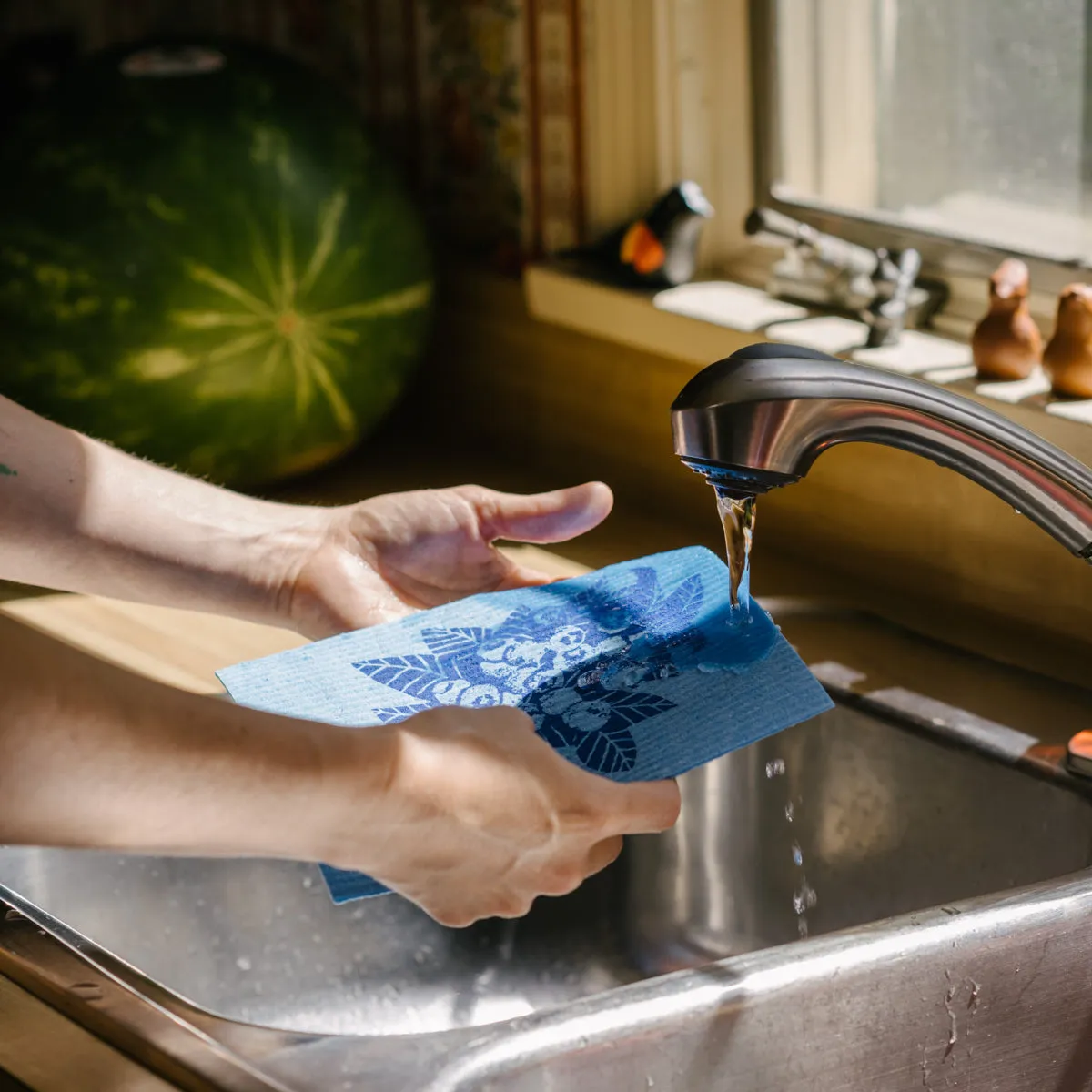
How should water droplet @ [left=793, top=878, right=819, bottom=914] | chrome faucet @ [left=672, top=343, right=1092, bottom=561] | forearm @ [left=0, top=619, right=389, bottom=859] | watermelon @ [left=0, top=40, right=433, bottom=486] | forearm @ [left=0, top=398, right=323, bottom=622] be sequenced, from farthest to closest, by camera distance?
watermelon @ [left=0, top=40, right=433, bottom=486]
water droplet @ [left=793, top=878, right=819, bottom=914]
forearm @ [left=0, top=398, right=323, bottom=622]
chrome faucet @ [left=672, top=343, right=1092, bottom=561]
forearm @ [left=0, top=619, right=389, bottom=859]

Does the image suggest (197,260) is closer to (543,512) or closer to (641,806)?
(543,512)

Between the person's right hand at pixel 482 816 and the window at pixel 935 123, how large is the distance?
0.68m

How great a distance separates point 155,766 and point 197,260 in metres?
0.85

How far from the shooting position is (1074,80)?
1.21 meters

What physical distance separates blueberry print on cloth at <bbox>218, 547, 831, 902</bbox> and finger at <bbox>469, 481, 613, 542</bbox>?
0.04 meters

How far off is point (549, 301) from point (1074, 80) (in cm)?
50

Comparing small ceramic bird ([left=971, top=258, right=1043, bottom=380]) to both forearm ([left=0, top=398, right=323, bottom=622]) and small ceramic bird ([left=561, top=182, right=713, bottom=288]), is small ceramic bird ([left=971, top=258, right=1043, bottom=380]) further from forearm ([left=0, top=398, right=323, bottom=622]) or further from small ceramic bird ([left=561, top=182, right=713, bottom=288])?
forearm ([left=0, top=398, right=323, bottom=622])

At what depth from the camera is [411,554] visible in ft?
3.21

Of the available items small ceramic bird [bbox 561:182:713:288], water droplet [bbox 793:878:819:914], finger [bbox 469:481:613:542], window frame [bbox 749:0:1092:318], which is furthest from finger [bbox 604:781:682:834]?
small ceramic bird [bbox 561:182:713:288]

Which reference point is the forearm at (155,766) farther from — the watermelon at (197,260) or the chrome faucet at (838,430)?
the watermelon at (197,260)

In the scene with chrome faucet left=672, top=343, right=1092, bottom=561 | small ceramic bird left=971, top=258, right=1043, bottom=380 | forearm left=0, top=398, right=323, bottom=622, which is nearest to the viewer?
chrome faucet left=672, top=343, right=1092, bottom=561

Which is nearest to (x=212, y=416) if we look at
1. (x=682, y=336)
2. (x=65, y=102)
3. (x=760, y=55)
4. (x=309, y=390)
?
(x=309, y=390)

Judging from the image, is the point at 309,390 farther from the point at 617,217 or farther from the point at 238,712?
the point at 238,712

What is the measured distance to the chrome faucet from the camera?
0.71 metres
